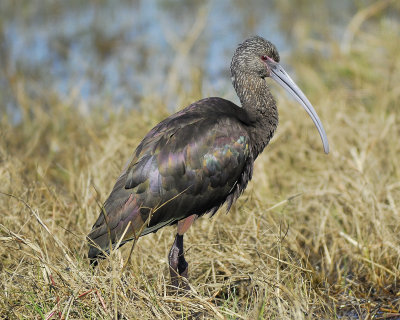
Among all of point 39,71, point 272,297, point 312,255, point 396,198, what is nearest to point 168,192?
point 272,297

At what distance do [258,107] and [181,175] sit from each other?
0.78 meters

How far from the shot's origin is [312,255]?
4.73 metres

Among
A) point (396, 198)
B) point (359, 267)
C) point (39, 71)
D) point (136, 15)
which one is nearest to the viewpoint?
point (359, 267)

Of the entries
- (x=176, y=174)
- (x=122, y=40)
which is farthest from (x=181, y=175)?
(x=122, y=40)

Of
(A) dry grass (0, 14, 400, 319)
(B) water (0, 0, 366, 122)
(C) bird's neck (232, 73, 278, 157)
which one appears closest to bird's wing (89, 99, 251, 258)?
(C) bird's neck (232, 73, 278, 157)

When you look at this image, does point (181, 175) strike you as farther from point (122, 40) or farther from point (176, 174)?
point (122, 40)

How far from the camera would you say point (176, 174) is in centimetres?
407

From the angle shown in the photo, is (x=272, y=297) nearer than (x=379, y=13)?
Yes

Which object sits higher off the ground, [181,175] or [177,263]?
[181,175]

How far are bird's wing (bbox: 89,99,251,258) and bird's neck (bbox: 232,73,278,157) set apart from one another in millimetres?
168

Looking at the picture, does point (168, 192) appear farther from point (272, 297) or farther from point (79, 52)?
point (79, 52)

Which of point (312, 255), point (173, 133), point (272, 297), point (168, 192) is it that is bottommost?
point (312, 255)

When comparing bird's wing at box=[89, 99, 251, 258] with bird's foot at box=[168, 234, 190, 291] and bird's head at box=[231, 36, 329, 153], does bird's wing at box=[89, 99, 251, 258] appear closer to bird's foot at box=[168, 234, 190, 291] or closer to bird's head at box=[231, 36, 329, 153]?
bird's foot at box=[168, 234, 190, 291]

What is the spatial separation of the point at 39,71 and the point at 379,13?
17.9 ft
